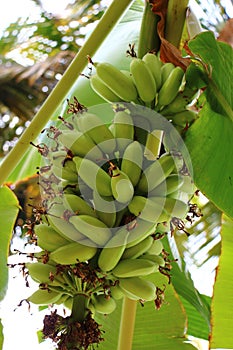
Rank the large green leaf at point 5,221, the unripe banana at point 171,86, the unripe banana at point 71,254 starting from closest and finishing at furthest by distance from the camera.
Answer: the unripe banana at point 71,254 < the unripe banana at point 171,86 < the large green leaf at point 5,221

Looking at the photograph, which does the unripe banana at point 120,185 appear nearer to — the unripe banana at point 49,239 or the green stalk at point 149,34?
the unripe banana at point 49,239

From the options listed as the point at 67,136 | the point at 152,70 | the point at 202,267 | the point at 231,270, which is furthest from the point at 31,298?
the point at 202,267

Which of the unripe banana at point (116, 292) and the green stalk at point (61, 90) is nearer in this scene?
the unripe banana at point (116, 292)

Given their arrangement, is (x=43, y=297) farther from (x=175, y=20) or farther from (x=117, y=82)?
(x=175, y=20)

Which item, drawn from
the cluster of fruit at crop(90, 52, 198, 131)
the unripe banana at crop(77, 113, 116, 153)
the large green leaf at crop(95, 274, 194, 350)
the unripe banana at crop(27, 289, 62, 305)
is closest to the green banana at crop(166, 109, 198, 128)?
the cluster of fruit at crop(90, 52, 198, 131)

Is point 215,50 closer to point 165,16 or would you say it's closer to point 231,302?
point 165,16

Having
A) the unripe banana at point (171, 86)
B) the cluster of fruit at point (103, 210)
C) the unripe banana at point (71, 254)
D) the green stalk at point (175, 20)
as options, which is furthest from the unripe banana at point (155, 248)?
the green stalk at point (175, 20)
